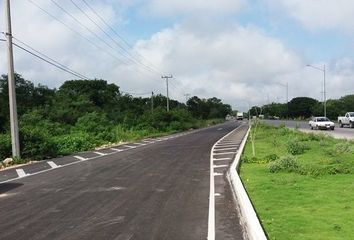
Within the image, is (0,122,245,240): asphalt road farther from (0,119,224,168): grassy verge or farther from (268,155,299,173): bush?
(0,119,224,168): grassy verge

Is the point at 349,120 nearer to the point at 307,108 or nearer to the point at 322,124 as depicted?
the point at 322,124

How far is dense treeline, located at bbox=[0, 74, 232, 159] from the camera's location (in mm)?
27859

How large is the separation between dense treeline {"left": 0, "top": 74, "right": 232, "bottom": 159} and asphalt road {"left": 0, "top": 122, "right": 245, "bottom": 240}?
8.49 m

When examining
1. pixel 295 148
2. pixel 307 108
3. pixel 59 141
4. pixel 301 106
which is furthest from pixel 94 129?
pixel 301 106

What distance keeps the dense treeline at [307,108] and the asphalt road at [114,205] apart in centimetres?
7548

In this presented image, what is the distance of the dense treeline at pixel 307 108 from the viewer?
114m

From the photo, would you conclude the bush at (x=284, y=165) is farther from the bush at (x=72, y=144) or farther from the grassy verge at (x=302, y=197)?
the bush at (x=72, y=144)

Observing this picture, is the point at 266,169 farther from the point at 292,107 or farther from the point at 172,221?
the point at 292,107

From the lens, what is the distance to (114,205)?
1127 cm

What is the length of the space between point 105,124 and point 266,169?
114ft

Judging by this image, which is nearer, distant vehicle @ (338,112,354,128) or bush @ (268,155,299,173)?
bush @ (268,155,299,173)

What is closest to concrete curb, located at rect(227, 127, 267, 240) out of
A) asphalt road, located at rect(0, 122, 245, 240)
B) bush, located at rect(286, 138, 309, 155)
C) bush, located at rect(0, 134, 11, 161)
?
asphalt road, located at rect(0, 122, 245, 240)

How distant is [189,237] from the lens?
26.9ft

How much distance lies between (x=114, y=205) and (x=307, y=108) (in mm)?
139902
